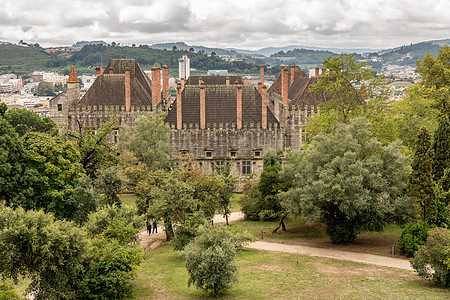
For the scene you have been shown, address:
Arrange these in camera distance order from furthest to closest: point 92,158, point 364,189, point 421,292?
point 92,158 < point 364,189 < point 421,292

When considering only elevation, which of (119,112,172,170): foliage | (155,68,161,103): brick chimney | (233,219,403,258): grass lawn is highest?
(155,68,161,103): brick chimney

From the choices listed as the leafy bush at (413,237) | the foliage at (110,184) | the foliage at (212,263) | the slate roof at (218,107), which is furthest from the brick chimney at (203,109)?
the foliage at (212,263)

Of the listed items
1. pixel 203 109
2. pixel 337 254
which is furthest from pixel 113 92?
pixel 337 254

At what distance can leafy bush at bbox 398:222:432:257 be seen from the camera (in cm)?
3609

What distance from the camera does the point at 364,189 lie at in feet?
127

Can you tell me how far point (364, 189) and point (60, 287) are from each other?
2302 cm

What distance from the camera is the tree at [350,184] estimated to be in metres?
38.1

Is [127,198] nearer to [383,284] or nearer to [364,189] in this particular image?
[364,189]

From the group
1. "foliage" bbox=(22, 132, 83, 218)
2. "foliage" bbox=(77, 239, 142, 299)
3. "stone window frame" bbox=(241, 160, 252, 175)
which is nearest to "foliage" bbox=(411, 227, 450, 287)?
"foliage" bbox=(77, 239, 142, 299)

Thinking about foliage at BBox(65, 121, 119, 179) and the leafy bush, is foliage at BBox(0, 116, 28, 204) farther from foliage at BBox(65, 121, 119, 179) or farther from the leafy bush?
the leafy bush

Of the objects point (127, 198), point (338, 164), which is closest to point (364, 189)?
point (338, 164)

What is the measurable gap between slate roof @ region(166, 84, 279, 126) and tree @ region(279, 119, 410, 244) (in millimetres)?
27576

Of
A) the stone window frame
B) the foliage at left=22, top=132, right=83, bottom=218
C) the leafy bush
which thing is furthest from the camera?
the stone window frame

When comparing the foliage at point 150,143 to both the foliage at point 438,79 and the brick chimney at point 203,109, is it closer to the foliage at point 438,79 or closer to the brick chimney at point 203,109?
the brick chimney at point 203,109
